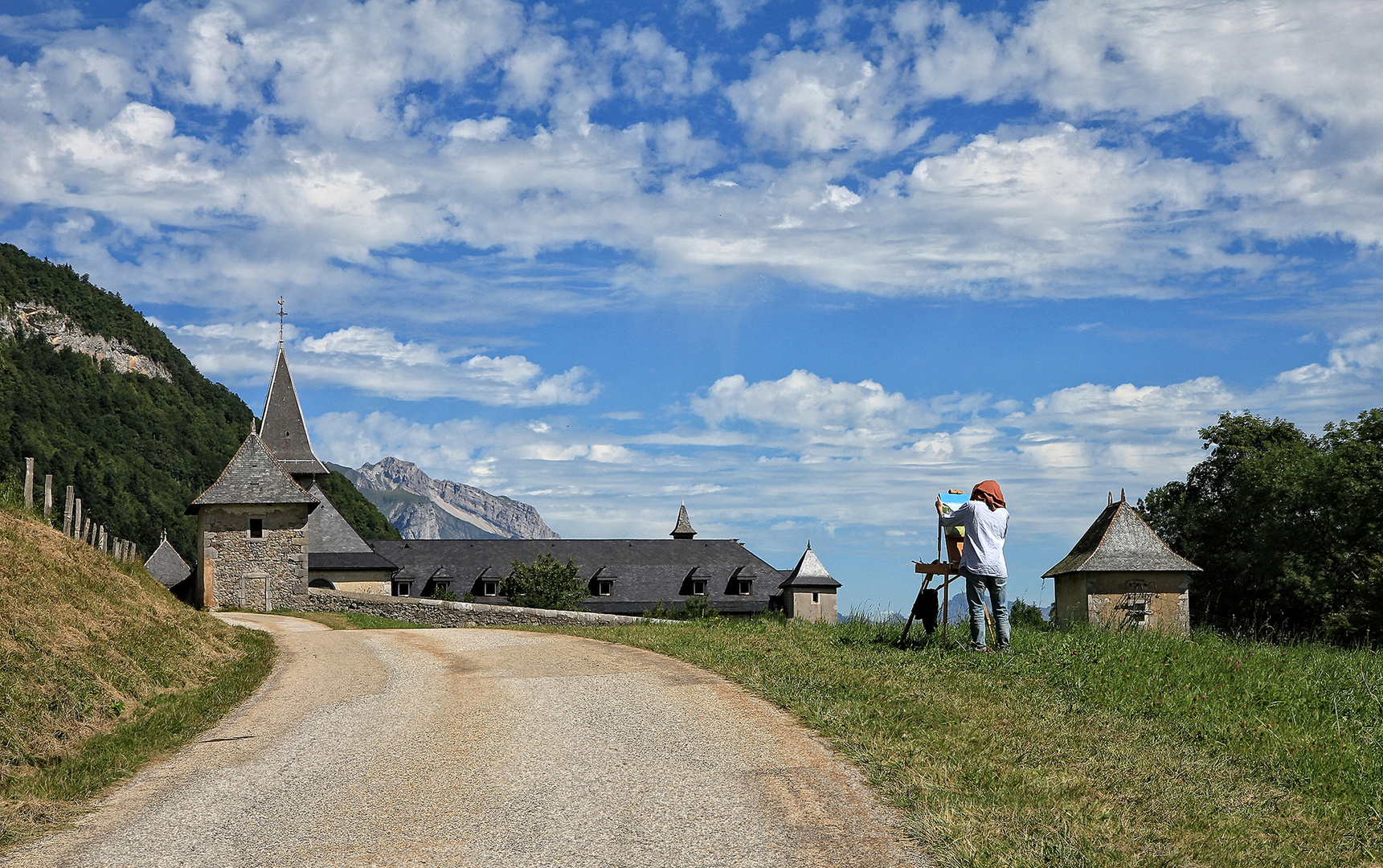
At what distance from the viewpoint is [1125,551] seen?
37656 millimetres

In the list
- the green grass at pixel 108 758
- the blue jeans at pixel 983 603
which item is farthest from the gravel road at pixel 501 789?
the blue jeans at pixel 983 603

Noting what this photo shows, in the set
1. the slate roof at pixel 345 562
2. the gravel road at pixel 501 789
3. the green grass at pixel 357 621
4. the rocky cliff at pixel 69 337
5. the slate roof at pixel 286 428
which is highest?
the rocky cliff at pixel 69 337

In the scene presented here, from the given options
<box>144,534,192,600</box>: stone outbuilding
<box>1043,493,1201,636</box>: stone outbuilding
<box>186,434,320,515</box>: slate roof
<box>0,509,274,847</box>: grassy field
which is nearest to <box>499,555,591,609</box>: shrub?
<box>186,434,320,515</box>: slate roof

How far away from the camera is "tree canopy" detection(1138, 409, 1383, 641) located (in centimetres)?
4288

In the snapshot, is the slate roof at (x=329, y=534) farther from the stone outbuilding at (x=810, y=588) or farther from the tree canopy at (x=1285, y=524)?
the tree canopy at (x=1285, y=524)

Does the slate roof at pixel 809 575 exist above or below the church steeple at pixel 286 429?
below

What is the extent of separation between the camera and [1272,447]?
167ft

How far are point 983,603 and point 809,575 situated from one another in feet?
180

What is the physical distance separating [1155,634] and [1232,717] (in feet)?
15.7

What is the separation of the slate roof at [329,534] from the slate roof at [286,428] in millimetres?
A: 2878

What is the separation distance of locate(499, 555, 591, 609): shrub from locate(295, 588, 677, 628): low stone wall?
2302 cm

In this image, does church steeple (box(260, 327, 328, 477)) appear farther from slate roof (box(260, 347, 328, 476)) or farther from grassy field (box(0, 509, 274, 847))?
grassy field (box(0, 509, 274, 847))

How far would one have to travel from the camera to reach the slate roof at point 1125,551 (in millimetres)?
37219

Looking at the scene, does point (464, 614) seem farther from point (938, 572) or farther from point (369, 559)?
point (369, 559)
